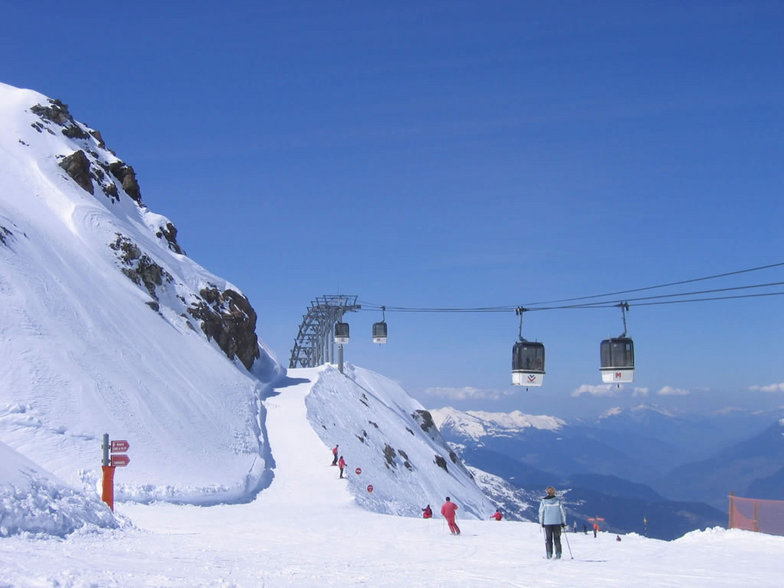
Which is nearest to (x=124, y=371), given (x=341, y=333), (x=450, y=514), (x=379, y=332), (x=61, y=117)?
(x=379, y=332)

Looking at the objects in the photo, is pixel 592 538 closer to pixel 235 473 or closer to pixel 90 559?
pixel 90 559

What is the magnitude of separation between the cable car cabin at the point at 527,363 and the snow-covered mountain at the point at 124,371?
12.8 m

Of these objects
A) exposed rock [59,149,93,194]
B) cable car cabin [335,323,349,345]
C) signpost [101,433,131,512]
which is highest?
exposed rock [59,149,93,194]

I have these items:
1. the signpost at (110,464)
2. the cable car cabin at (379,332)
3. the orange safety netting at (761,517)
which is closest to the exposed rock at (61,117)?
the cable car cabin at (379,332)

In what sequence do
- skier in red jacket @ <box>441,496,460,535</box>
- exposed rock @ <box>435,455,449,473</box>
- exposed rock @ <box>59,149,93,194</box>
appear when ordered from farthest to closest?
exposed rock @ <box>435,455,449,473</box>
exposed rock @ <box>59,149,93,194</box>
skier in red jacket @ <box>441,496,460,535</box>

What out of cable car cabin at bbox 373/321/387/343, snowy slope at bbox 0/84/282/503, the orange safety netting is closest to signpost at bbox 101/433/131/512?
snowy slope at bbox 0/84/282/503

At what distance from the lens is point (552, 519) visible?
50.2ft

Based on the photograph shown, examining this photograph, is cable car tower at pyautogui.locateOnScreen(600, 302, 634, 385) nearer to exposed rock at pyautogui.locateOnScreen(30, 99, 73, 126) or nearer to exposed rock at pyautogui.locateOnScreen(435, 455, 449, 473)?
exposed rock at pyautogui.locateOnScreen(435, 455, 449, 473)

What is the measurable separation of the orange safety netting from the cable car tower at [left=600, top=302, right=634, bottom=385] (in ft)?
15.8

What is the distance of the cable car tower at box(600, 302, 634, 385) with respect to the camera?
73.8 ft

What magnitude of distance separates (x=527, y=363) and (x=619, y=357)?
9.74 ft

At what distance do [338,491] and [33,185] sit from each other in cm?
3591

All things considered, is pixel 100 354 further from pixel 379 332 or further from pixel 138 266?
pixel 379 332

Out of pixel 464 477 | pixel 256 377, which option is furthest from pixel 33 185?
pixel 464 477
